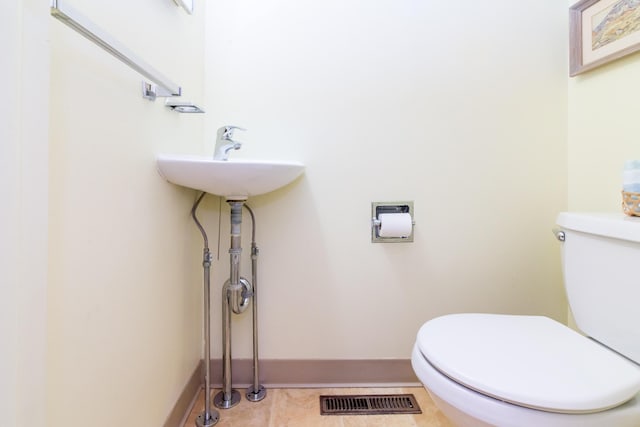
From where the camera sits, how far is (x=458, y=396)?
671 mm

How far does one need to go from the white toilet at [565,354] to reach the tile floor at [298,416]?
0.44 meters

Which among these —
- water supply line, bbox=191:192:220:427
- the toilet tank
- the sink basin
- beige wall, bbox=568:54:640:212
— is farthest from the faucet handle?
beige wall, bbox=568:54:640:212

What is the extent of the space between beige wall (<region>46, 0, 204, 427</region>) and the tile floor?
210 millimetres

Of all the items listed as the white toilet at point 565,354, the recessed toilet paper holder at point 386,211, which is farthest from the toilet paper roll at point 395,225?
the white toilet at point 565,354

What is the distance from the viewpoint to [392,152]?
125 centimetres

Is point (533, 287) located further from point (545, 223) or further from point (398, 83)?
point (398, 83)

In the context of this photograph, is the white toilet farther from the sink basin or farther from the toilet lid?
the sink basin

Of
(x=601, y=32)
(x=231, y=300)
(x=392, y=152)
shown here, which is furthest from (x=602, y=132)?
(x=231, y=300)

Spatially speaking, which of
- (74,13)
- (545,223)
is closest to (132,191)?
(74,13)

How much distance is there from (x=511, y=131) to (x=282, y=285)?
3.69ft

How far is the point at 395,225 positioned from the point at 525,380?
637 millimetres

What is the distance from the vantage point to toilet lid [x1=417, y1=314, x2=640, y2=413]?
2.02 ft

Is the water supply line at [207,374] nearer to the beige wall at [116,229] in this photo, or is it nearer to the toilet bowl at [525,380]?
the beige wall at [116,229]

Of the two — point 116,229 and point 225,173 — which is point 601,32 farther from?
point 116,229
